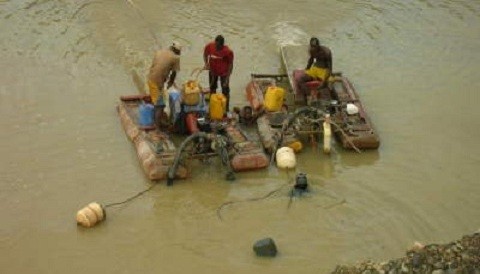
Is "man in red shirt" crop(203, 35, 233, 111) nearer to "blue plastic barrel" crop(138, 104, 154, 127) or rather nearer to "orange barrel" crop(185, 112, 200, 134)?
"orange barrel" crop(185, 112, 200, 134)

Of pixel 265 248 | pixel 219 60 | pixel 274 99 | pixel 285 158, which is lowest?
pixel 265 248

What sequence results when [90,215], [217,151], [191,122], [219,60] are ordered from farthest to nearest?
[219,60], [191,122], [217,151], [90,215]

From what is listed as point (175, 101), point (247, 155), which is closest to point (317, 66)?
point (247, 155)

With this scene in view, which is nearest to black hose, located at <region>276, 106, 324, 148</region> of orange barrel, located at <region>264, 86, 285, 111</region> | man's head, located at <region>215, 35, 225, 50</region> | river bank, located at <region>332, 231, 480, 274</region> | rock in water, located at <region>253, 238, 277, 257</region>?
orange barrel, located at <region>264, 86, 285, 111</region>

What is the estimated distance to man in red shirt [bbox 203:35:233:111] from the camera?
40.0 feet

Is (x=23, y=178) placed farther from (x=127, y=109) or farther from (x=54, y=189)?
(x=127, y=109)

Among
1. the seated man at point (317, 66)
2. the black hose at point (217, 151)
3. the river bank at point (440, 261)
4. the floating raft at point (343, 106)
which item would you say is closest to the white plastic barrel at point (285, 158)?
the black hose at point (217, 151)

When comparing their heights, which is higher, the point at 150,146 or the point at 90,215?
the point at 150,146

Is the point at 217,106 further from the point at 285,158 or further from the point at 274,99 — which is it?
the point at 285,158

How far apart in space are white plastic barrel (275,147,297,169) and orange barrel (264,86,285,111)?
1.40 m

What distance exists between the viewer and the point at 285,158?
1131 cm

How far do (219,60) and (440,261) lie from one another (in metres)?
6.19

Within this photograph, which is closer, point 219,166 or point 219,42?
point 219,166

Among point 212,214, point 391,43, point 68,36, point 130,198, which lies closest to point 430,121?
point 391,43
